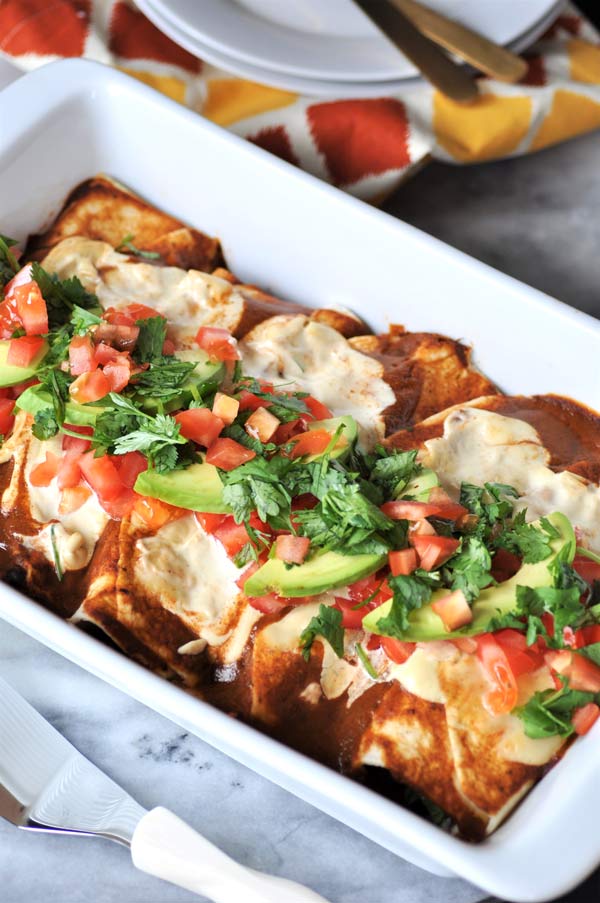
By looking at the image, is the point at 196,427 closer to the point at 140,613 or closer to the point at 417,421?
the point at 140,613

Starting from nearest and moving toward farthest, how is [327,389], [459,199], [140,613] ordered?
[140,613]
[327,389]
[459,199]

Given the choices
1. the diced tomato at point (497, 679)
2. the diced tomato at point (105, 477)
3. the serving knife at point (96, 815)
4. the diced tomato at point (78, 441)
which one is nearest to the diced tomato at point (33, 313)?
the diced tomato at point (78, 441)

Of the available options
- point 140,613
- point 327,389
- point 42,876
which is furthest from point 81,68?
point 42,876

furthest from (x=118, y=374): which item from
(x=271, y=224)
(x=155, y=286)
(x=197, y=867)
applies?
(x=197, y=867)

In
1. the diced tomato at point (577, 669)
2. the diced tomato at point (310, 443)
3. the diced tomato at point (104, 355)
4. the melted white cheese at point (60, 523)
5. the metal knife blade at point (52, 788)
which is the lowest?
the metal knife blade at point (52, 788)

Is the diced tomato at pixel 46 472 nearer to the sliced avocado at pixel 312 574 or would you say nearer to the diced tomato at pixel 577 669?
the sliced avocado at pixel 312 574

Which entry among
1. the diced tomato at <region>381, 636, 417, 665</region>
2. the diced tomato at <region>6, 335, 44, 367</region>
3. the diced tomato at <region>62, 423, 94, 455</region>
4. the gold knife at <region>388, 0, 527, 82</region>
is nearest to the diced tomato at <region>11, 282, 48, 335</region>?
the diced tomato at <region>6, 335, 44, 367</region>
